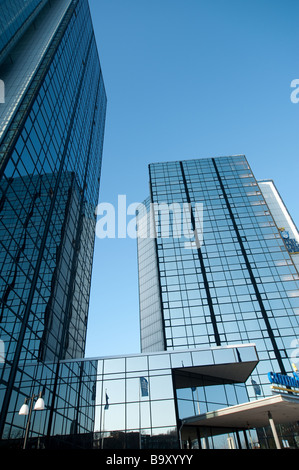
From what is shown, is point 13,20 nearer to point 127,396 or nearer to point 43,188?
point 43,188

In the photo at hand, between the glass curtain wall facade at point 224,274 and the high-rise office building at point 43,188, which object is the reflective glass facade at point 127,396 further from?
the glass curtain wall facade at point 224,274

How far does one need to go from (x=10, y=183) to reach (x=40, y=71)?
19851 millimetres

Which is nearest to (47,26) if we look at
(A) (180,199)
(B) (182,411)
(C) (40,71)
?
(C) (40,71)

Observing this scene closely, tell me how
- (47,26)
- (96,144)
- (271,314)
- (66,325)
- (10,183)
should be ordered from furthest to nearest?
(96,144) < (271,314) < (47,26) < (66,325) < (10,183)

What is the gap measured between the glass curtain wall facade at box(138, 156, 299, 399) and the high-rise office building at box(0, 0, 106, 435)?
20497 millimetres

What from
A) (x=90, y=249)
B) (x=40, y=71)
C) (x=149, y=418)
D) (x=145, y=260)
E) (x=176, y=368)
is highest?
(x=145, y=260)

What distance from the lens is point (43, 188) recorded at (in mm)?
32750

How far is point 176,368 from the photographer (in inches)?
1167

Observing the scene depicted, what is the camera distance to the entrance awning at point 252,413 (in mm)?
23688

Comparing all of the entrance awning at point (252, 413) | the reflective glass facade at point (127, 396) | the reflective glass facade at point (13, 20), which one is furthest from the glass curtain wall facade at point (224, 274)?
the reflective glass facade at point (13, 20)

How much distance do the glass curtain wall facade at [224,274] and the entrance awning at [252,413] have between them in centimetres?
2041

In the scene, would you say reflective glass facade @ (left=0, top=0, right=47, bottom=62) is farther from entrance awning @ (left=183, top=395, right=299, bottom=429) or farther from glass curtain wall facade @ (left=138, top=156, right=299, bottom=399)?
entrance awning @ (left=183, top=395, right=299, bottom=429)

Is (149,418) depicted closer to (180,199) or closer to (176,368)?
(176,368)

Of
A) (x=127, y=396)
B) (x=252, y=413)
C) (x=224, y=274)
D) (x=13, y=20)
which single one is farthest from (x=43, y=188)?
(x=224, y=274)
